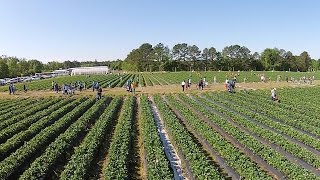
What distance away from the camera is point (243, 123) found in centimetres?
2461

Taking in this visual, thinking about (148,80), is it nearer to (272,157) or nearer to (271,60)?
(272,157)

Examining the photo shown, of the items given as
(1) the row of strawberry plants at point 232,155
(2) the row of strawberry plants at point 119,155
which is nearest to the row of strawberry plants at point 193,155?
(1) the row of strawberry plants at point 232,155

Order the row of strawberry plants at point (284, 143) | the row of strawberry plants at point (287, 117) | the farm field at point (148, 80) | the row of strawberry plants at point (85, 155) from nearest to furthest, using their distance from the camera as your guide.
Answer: the row of strawberry plants at point (85, 155) → the row of strawberry plants at point (284, 143) → the row of strawberry plants at point (287, 117) → the farm field at point (148, 80)

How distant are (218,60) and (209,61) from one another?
6912mm

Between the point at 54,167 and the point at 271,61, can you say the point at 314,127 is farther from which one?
the point at 271,61

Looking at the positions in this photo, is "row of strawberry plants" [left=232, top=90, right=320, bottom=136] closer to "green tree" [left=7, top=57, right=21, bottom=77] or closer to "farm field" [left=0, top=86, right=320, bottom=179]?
"farm field" [left=0, top=86, right=320, bottom=179]

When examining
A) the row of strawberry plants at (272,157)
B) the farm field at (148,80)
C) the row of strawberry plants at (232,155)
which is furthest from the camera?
the farm field at (148,80)

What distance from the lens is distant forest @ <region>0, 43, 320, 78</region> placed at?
459 feet

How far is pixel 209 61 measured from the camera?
152 meters

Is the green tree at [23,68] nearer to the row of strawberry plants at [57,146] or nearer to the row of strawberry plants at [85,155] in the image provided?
the row of strawberry plants at [57,146]

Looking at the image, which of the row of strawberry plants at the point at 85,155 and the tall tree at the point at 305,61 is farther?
the tall tree at the point at 305,61

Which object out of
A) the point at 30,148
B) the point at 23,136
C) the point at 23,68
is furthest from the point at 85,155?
the point at 23,68

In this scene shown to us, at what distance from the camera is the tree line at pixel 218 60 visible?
14062cm

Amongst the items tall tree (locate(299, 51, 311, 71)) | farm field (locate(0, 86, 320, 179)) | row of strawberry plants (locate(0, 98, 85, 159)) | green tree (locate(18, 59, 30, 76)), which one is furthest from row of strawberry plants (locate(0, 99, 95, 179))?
tall tree (locate(299, 51, 311, 71))
